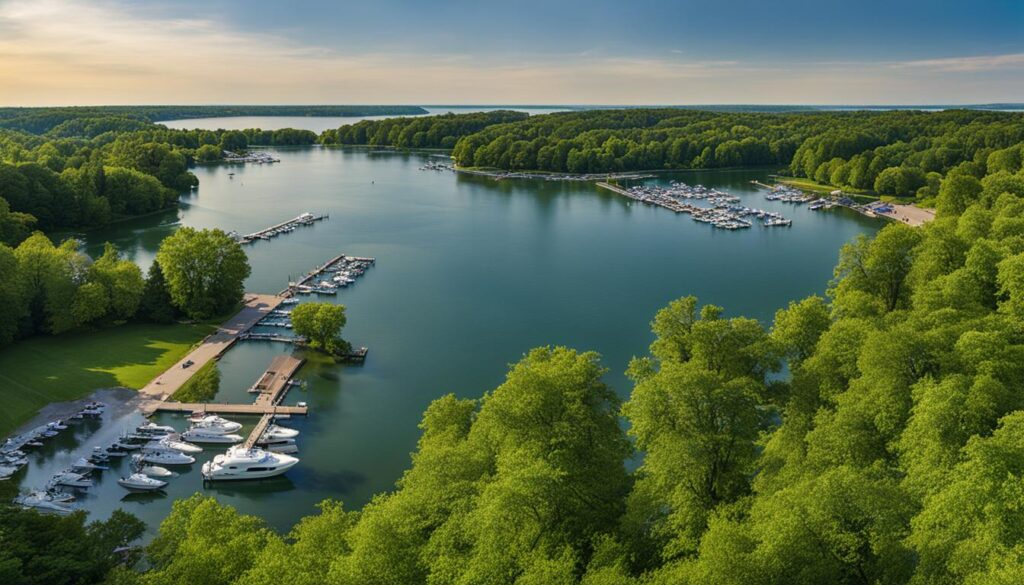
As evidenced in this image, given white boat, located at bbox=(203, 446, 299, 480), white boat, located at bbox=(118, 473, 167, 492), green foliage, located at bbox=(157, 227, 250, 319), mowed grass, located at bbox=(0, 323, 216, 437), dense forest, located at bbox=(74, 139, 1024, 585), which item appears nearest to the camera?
dense forest, located at bbox=(74, 139, 1024, 585)

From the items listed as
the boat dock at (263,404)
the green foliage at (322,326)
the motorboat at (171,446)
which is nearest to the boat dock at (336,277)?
the green foliage at (322,326)

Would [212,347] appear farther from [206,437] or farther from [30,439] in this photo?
[30,439]

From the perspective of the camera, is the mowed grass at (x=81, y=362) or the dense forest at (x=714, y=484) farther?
the mowed grass at (x=81, y=362)

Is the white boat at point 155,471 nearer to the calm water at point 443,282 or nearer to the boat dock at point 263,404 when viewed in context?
the calm water at point 443,282

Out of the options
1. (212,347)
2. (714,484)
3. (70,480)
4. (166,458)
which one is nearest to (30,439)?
(70,480)

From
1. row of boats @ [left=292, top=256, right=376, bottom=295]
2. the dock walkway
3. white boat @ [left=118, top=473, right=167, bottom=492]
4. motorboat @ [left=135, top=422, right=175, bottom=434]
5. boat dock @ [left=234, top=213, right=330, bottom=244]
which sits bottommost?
white boat @ [left=118, top=473, right=167, bottom=492]

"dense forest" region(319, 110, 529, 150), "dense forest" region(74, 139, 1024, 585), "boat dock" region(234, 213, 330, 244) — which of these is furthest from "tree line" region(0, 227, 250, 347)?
"dense forest" region(319, 110, 529, 150)

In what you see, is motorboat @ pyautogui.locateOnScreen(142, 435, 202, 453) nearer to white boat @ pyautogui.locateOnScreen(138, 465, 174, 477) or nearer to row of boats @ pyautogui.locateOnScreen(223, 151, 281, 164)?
white boat @ pyautogui.locateOnScreen(138, 465, 174, 477)
